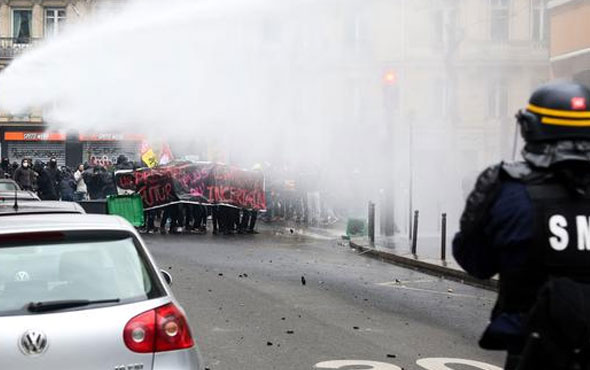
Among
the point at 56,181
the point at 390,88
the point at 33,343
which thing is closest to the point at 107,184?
the point at 56,181

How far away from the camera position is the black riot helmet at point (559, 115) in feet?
10.5

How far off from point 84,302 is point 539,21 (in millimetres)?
17804

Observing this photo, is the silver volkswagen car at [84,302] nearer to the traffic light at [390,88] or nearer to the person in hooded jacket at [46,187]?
the traffic light at [390,88]

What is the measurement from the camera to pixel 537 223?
10.1 ft

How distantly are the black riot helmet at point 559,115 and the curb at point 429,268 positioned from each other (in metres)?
7.51

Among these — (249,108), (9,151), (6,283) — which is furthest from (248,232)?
(9,151)

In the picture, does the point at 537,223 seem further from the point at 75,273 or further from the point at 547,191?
the point at 75,273

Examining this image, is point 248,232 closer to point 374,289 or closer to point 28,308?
point 374,289

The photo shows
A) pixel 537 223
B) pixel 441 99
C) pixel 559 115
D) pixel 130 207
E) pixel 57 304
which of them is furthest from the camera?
pixel 441 99

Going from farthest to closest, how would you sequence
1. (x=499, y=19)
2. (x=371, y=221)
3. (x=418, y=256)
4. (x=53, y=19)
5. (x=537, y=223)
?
(x=53, y=19)
(x=499, y=19)
(x=371, y=221)
(x=418, y=256)
(x=537, y=223)

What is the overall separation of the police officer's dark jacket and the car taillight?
1.73 m

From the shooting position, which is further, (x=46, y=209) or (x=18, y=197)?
(x=18, y=197)

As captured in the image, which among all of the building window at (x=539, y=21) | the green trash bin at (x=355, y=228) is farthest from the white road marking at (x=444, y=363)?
the building window at (x=539, y=21)

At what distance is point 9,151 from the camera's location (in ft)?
152
